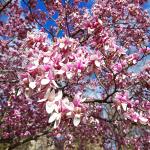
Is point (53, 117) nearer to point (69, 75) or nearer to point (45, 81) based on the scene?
point (45, 81)

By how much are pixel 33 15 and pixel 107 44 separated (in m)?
4.95

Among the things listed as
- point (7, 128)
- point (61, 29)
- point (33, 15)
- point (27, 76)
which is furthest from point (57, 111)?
A: point (7, 128)

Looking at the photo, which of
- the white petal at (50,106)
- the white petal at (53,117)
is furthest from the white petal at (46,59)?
the white petal at (53,117)

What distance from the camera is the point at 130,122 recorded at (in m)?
4.55

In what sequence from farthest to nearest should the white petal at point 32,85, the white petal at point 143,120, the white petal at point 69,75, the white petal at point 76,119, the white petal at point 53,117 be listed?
1. the white petal at point 143,120
2. the white petal at point 69,75
3. the white petal at point 32,85
4. the white petal at point 76,119
5. the white petal at point 53,117

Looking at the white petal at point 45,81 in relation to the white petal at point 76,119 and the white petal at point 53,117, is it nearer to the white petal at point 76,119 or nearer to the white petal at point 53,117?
Answer: the white petal at point 53,117

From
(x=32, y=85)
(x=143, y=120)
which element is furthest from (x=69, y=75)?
(x=143, y=120)

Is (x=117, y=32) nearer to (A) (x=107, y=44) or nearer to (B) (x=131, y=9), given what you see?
(B) (x=131, y=9)

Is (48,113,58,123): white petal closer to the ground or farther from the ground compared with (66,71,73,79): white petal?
closer to the ground

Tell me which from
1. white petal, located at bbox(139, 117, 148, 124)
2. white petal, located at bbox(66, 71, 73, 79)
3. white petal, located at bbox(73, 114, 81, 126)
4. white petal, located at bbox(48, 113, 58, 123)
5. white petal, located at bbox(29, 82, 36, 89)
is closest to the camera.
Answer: white petal, located at bbox(48, 113, 58, 123)

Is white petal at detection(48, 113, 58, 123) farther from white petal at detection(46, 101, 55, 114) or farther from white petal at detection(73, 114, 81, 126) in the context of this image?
white petal at detection(73, 114, 81, 126)

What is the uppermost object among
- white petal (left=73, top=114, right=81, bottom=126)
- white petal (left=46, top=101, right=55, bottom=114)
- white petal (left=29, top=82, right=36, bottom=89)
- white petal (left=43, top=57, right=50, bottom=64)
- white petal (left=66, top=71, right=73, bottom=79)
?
white petal (left=43, top=57, right=50, bottom=64)

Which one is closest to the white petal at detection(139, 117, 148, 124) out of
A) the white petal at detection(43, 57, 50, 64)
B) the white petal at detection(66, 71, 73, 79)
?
the white petal at detection(66, 71, 73, 79)

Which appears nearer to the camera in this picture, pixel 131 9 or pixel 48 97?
pixel 48 97
